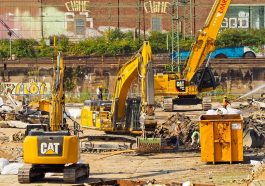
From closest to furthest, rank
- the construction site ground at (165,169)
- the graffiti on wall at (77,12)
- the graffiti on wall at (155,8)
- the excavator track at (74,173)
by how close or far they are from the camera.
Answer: the excavator track at (74,173)
the construction site ground at (165,169)
the graffiti on wall at (155,8)
the graffiti on wall at (77,12)

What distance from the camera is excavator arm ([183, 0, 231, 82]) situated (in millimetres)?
47750

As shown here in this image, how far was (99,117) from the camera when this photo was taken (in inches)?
1325

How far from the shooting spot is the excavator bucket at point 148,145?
2923 centimetres

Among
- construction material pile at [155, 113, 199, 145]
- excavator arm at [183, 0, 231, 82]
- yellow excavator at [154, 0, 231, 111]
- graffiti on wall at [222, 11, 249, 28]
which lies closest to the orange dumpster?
construction material pile at [155, 113, 199, 145]

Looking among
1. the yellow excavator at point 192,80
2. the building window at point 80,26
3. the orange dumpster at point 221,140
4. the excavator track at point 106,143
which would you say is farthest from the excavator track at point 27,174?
the building window at point 80,26

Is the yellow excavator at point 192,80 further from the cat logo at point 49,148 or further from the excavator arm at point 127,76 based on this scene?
the cat logo at point 49,148

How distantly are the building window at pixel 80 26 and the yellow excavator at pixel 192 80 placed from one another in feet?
90.7

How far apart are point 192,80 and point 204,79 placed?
33.5 inches

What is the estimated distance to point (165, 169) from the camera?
82.5 ft

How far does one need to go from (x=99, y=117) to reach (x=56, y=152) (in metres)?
11.8

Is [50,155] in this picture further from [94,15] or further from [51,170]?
[94,15]

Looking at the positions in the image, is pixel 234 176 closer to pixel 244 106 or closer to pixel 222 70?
pixel 244 106

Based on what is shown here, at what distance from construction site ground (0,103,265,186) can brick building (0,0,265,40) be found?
48276 millimetres

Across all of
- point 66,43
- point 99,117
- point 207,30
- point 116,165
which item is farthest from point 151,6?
point 116,165
